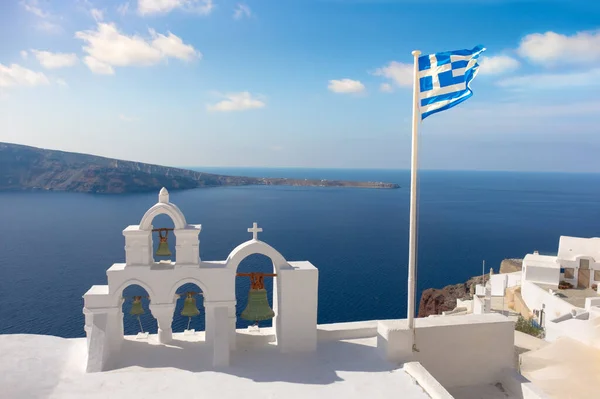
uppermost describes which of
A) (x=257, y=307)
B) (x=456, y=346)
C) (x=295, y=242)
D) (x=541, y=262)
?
(x=257, y=307)

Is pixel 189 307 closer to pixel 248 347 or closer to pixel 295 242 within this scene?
pixel 248 347

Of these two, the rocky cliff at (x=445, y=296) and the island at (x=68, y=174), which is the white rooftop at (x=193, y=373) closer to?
the rocky cliff at (x=445, y=296)

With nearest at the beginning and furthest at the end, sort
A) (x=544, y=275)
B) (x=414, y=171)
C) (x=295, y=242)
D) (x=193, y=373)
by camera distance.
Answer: (x=193, y=373) < (x=414, y=171) < (x=544, y=275) < (x=295, y=242)

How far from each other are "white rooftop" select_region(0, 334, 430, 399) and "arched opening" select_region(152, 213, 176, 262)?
6.87ft

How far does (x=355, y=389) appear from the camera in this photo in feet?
26.6

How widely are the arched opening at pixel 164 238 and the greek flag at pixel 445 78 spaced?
6148 mm

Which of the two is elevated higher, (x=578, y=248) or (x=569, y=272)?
(x=578, y=248)

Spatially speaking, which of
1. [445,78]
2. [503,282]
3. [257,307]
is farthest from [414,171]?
[503,282]

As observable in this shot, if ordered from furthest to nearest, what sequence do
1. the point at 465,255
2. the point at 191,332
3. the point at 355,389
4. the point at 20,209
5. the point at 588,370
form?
the point at 20,209 → the point at 465,255 → the point at 588,370 → the point at 191,332 → the point at 355,389

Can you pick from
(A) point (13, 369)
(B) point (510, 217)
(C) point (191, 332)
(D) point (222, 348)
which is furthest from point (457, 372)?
(B) point (510, 217)

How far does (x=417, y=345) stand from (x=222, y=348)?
4224 mm

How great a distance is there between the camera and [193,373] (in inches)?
336

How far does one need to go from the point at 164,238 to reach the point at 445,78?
7461 mm

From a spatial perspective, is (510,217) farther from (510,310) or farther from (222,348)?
(222,348)
